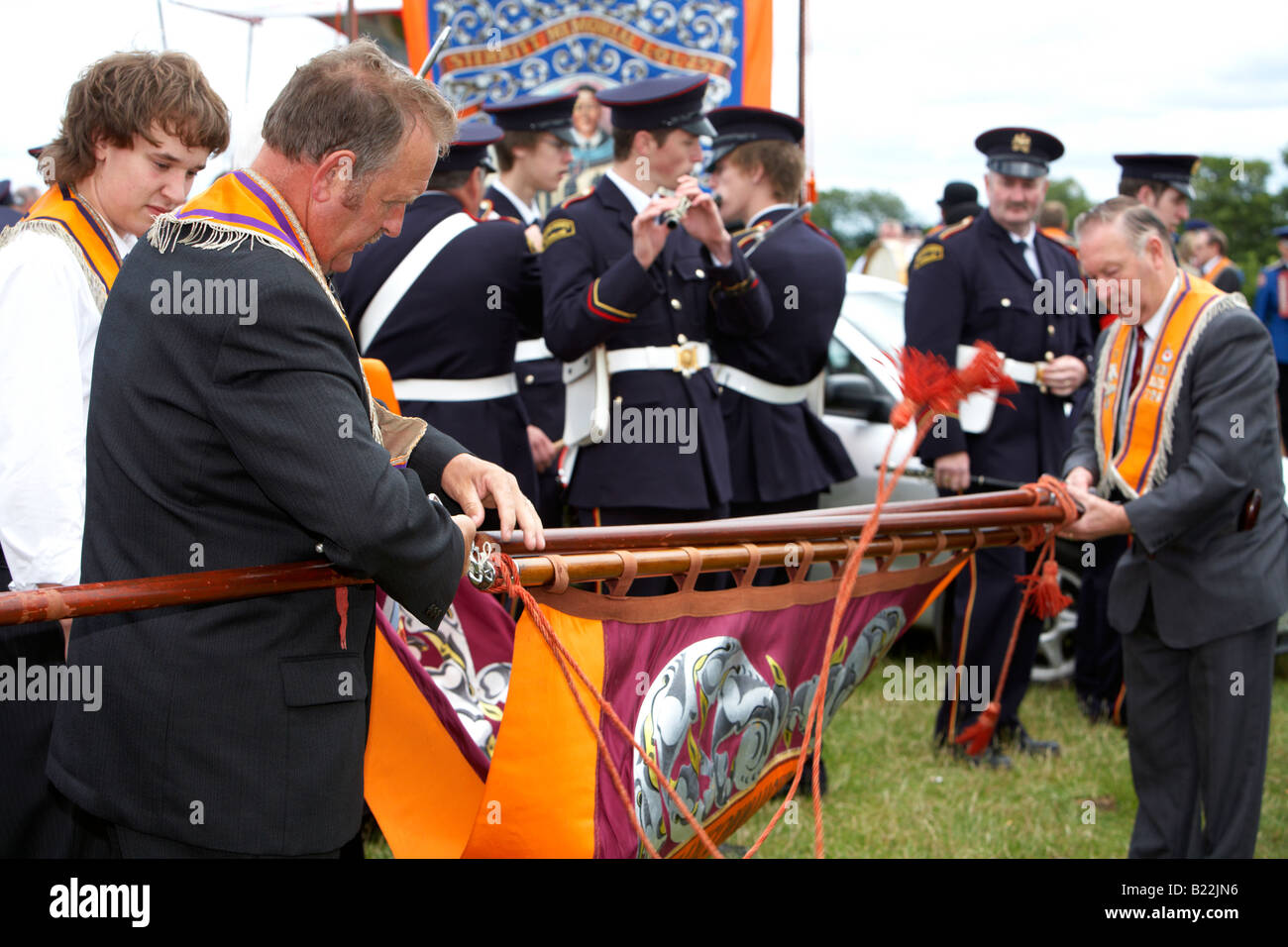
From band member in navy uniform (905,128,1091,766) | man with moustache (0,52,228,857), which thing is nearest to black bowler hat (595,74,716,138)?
band member in navy uniform (905,128,1091,766)

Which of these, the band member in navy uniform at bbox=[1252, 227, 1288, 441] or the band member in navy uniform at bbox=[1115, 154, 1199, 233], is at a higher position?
the band member in navy uniform at bbox=[1115, 154, 1199, 233]

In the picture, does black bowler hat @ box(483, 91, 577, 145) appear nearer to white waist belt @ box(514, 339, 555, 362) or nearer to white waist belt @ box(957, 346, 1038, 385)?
white waist belt @ box(514, 339, 555, 362)

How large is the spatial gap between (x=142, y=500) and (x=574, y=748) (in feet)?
2.99

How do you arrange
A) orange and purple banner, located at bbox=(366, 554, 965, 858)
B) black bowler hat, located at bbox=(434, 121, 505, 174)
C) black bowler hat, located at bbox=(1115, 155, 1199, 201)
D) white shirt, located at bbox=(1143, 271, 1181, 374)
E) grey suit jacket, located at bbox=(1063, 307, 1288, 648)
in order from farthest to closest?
black bowler hat, located at bbox=(1115, 155, 1199, 201), black bowler hat, located at bbox=(434, 121, 505, 174), white shirt, located at bbox=(1143, 271, 1181, 374), grey suit jacket, located at bbox=(1063, 307, 1288, 648), orange and purple banner, located at bbox=(366, 554, 965, 858)

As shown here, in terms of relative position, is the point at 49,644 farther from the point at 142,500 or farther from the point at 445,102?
the point at 445,102

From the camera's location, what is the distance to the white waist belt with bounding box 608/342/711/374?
453 cm

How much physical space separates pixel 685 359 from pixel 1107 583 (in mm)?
2635

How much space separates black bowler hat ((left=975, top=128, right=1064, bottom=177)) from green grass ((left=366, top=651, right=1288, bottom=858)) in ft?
7.69

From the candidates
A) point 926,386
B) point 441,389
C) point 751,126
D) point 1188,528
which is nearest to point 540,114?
point 751,126

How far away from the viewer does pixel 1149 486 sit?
12.7ft

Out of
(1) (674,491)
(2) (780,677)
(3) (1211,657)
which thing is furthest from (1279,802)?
(2) (780,677)

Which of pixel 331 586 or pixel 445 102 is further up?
pixel 445 102

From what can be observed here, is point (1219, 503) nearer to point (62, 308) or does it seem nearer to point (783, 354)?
point (783, 354)
